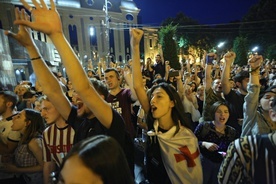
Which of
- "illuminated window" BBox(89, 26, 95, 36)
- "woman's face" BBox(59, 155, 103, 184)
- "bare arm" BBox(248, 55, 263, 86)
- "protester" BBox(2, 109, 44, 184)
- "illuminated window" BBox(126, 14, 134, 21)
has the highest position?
"illuminated window" BBox(126, 14, 134, 21)

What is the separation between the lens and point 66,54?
5.83 feet

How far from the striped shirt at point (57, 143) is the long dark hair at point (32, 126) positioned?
0.32 meters

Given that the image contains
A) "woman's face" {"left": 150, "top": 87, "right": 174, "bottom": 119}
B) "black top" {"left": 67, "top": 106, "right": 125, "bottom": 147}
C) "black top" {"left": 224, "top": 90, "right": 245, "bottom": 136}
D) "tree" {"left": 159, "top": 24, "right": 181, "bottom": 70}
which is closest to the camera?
"black top" {"left": 67, "top": 106, "right": 125, "bottom": 147}

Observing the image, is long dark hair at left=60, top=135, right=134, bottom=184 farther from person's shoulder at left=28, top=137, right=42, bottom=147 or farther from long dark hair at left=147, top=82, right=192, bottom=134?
person's shoulder at left=28, top=137, right=42, bottom=147

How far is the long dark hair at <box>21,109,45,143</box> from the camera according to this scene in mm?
2748

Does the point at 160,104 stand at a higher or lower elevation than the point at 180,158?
higher

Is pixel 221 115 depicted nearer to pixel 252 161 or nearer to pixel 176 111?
pixel 176 111

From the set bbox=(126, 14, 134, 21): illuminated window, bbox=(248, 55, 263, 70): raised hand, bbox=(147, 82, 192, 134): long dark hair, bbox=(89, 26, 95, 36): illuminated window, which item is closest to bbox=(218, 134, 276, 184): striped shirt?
bbox=(147, 82, 192, 134): long dark hair

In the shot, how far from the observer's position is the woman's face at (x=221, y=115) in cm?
307

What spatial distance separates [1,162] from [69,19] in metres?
42.7

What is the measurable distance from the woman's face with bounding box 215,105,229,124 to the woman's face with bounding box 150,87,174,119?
931 millimetres

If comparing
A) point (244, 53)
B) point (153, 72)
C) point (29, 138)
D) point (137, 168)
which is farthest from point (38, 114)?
point (244, 53)

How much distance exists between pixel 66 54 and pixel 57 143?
1.17 meters

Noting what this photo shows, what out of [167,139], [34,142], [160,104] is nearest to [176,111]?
[160,104]
